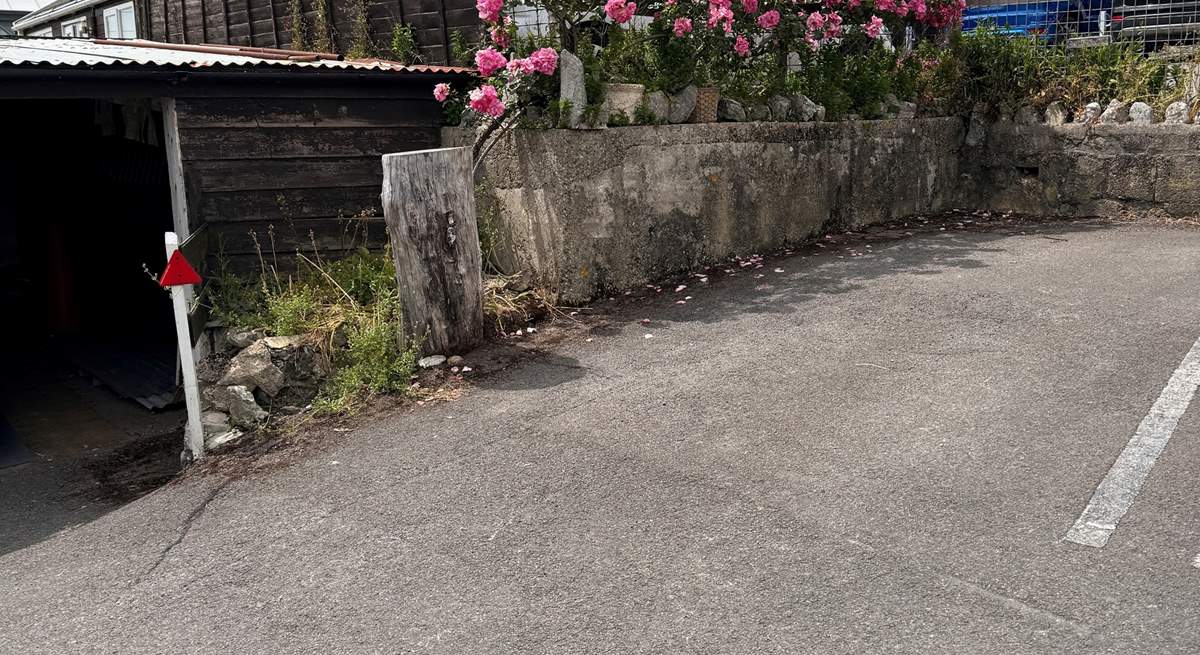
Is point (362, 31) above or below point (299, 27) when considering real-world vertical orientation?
below

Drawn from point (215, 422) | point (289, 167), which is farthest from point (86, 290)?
point (215, 422)

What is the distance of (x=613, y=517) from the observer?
477 cm

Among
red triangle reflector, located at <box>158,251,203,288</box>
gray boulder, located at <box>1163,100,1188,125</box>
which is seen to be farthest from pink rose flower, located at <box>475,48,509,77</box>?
gray boulder, located at <box>1163,100,1188,125</box>

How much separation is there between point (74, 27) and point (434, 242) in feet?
54.8

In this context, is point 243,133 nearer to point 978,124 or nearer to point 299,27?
point 299,27

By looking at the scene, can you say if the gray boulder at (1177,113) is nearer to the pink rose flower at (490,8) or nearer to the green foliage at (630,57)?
the green foliage at (630,57)

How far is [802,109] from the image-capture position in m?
9.55

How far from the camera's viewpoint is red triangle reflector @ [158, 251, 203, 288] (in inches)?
250

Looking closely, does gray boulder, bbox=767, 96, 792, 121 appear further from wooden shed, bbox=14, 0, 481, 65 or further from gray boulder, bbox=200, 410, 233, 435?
gray boulder, bbox=200, 410, 233, 435

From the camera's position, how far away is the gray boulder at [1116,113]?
9992 millimetres

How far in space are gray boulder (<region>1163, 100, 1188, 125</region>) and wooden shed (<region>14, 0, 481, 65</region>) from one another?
670 centimetres

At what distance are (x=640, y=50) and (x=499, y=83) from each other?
130cm

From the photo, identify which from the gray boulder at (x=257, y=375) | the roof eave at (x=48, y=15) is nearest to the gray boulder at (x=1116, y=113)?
the gray boulder at (x=257, y=375)

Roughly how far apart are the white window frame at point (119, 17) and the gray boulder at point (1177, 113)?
14931 millimetres
